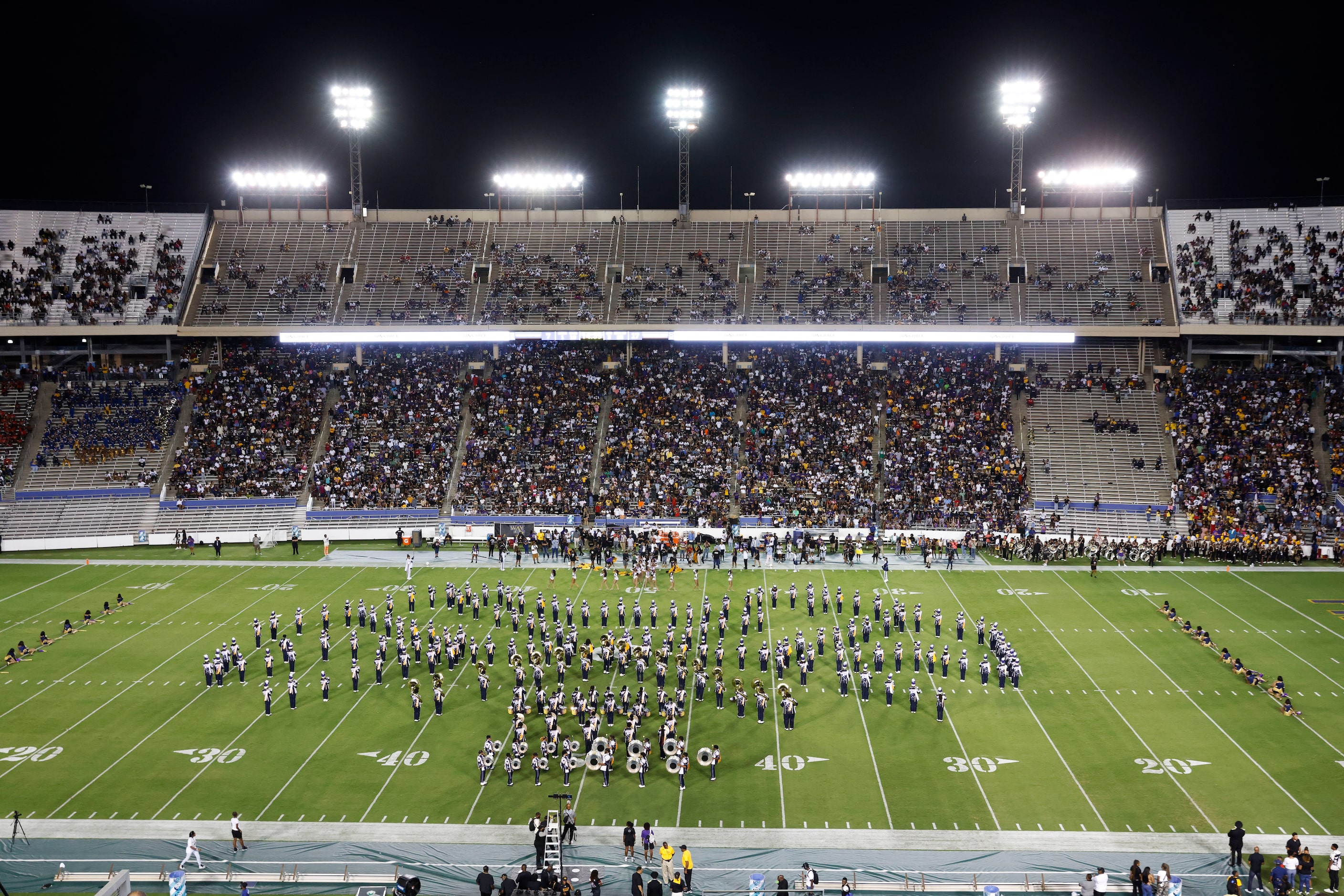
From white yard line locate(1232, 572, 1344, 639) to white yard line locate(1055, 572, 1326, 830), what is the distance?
5144 millimetres

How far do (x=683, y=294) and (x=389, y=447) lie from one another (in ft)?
46.8

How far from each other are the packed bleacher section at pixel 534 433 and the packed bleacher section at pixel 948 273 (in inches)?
538

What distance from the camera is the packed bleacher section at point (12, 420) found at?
127 feet

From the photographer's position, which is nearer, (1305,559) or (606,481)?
(1305,559)

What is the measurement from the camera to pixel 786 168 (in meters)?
48.7

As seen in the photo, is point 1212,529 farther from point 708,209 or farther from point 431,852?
point 431,852

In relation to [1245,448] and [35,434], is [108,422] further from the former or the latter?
[1245,448]

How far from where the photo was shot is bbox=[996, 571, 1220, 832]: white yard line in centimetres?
1697

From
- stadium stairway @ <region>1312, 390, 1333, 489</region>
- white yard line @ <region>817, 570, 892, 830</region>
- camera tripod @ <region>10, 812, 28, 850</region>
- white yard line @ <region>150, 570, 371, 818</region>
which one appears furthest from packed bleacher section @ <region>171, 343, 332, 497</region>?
stadium stairway @ <region>1312, 390, 1333, 489</region>

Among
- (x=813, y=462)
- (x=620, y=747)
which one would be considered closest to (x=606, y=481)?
(x=813, y=462)

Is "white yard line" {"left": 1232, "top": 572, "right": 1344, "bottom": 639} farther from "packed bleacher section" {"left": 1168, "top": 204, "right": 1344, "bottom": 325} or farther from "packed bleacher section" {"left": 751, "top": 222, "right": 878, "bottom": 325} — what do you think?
"packed bleacher section" {"left": 751, "top": 222, "right": 878, "bottom": 325}

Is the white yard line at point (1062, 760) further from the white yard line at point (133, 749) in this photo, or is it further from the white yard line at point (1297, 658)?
the white yard line at point (133, 749)

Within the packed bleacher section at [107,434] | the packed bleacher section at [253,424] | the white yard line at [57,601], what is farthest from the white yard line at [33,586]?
the packed bleacher section at [107,434]

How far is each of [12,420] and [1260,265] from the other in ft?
168
